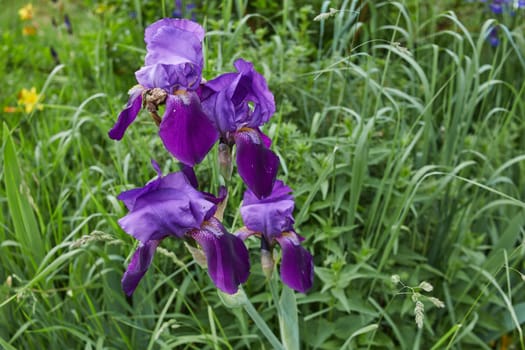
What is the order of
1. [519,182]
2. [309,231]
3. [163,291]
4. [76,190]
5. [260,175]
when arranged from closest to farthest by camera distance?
1. [260,175]
2. [309,231]
3. [163,291]
4. [76,190]
5. [519,182]

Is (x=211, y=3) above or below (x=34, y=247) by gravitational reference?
above

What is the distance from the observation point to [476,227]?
2.32 metres

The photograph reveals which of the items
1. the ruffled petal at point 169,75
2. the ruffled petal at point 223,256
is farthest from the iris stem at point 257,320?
the ruffled petal at point 169,75

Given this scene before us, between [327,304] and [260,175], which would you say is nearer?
[260,175]

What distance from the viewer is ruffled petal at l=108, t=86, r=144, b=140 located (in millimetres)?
1186

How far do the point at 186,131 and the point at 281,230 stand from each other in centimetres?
30

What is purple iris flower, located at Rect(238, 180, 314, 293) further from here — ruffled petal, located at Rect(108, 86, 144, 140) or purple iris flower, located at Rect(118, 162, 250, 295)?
ruffled petal, located at Rect(108, 86, 144, 140)

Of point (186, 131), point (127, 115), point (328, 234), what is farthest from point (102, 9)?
point (186, 131)

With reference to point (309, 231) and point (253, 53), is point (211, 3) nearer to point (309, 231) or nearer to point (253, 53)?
point (253, 53)

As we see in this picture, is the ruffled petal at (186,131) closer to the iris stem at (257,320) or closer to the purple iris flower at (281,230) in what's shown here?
the purple iris flower at (281,230)

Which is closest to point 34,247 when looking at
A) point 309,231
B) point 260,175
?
point 309,231

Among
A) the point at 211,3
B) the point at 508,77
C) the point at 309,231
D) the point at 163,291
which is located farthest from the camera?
the point at 211,3

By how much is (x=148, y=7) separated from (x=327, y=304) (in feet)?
7.21

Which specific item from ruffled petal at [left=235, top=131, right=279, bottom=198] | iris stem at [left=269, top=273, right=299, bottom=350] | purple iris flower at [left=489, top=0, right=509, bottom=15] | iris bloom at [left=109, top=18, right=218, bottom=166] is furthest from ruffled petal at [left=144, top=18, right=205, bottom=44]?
purple iris flower at [left=489, top=0, right=509, bottom=15]
